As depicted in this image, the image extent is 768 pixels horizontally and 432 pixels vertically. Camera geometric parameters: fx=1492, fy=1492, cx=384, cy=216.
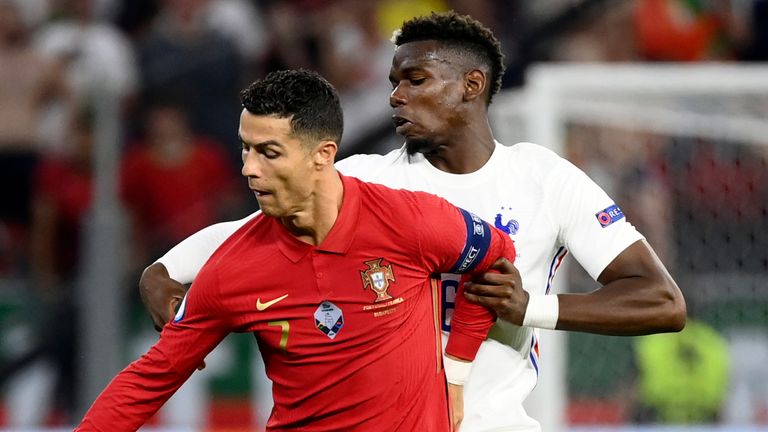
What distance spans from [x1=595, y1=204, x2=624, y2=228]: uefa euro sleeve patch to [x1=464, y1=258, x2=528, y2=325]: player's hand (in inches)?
13.0

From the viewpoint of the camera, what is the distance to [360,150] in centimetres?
988

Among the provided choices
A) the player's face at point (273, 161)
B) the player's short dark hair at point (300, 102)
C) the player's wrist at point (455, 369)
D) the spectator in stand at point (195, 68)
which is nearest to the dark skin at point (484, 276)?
the player's wrist at point (455, 369)

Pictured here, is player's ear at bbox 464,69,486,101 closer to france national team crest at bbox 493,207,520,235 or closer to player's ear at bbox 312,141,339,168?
france national team crest at bbox 493,207,520,235

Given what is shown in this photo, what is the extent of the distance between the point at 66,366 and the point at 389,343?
601 centimetres

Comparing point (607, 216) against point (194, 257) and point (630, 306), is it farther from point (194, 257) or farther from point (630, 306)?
point (194, 257)

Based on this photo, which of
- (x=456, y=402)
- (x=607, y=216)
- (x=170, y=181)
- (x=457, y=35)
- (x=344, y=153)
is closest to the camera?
(x=456, y=402)

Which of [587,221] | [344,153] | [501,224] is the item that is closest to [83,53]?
[344,153]

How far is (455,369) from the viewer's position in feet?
13.4

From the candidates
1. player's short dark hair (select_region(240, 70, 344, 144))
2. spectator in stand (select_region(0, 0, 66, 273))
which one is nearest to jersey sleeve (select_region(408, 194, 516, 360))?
player's short dark hair (select_region(240, 70, 344, 144))

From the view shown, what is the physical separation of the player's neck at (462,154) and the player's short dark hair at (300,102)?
530mm

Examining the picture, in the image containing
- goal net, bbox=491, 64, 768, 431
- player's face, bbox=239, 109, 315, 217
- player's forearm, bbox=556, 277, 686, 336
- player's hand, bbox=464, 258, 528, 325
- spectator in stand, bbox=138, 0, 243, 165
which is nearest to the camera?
player's face, bbox=239, 109, 315, 217

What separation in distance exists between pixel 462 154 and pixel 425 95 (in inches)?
8.2

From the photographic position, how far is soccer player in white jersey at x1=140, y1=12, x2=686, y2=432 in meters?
4.11

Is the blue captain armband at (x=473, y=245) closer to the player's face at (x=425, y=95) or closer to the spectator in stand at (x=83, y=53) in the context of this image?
the player's face at (x=425, y=95)
